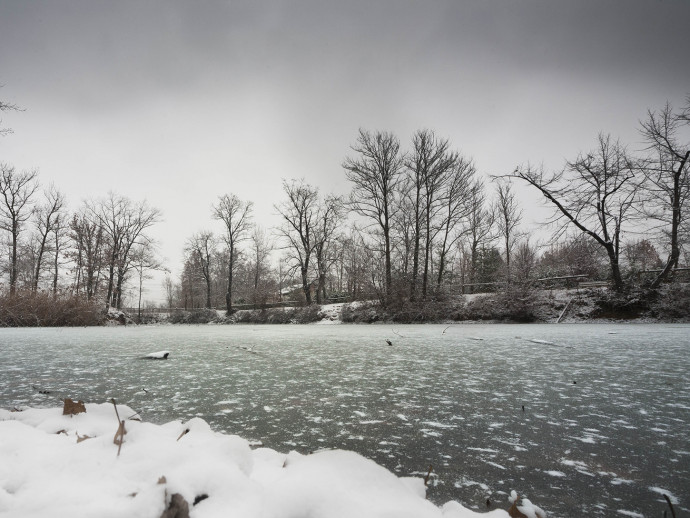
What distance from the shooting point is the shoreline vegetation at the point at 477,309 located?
1320cm

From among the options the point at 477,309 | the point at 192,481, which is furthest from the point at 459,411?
the point at 477,309

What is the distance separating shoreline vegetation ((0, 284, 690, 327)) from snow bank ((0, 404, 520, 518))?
1629 centimetres

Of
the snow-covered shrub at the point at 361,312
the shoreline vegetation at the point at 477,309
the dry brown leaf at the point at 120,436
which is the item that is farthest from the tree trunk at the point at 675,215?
the dry brown leaf at the point at 120,436

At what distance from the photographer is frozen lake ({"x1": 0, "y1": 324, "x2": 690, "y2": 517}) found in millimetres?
1181

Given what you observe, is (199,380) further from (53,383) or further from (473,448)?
(473,448)

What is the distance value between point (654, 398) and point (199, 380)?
3533mm

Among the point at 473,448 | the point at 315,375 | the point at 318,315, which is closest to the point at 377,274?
the point at 318,315

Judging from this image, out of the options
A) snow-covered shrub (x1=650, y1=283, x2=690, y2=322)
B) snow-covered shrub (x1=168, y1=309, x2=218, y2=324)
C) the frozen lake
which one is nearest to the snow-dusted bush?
the frozen lake

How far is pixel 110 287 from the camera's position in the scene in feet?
86.9

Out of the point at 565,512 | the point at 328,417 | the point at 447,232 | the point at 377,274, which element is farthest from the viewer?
the point at 447,232

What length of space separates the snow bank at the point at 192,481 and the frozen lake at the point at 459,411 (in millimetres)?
299

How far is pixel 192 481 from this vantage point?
0.88 metres

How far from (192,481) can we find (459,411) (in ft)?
5.33

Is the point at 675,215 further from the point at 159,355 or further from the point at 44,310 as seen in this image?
the point at 44,310
